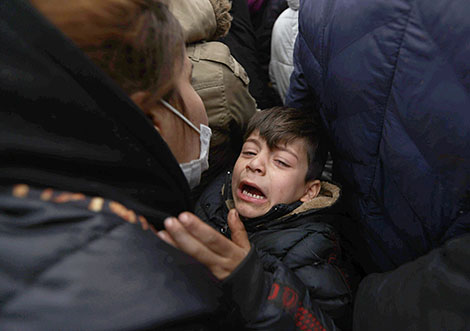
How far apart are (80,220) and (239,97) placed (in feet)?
4.90

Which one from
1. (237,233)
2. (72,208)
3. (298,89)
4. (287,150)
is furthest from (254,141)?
(72,208)

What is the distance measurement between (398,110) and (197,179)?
28.1 inches

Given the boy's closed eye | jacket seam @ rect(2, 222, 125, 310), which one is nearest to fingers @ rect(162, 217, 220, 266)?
jacket seam @ rect(2, 222, 125, 310)

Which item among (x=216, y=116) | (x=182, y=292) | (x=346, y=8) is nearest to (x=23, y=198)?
(x=182, y=292)

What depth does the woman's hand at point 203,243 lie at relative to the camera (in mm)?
820

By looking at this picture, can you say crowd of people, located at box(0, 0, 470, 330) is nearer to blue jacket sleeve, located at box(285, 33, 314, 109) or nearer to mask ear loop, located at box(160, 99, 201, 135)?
mask ear loop, located at box(160, 99, 201, 135)

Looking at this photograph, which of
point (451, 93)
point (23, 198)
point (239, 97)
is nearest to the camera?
point (23, 198)

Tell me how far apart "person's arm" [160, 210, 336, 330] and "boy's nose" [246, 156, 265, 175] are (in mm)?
595

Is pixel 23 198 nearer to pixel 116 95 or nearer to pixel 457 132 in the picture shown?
pixel 116 95

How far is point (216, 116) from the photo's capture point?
1.94m

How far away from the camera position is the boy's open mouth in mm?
1883

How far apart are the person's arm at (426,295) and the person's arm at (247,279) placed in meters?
0.21

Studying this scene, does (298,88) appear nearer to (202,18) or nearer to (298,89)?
(298,89)

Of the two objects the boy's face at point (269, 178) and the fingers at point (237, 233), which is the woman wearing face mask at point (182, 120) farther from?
the boy's face at point (269, 178)
